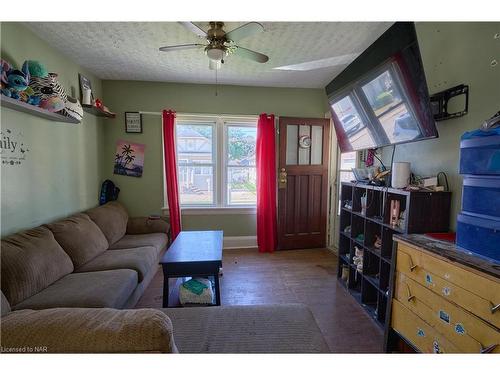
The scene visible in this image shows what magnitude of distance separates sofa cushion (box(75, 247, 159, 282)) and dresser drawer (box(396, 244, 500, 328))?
2.10 metres

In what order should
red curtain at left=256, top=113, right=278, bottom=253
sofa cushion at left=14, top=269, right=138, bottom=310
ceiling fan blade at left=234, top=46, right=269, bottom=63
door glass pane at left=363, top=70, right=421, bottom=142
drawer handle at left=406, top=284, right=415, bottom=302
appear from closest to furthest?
drawer handle at left=406, top=284, right=415, bottom=302
sofa cushion at left=14, top=269, right=138, bottom=310
door glass pane at left=363, top=70, right=421, bottom=142
ceiling fan blade at left=234, top=46, right=269, bottom=63
red curtain at left=256, top=113, right=278, bottom=253

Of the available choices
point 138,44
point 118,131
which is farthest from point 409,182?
point 118,131

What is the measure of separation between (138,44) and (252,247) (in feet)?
9.84

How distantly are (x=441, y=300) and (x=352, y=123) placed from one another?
1.82 metres

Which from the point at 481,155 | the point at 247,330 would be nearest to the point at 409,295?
the point at 481,155

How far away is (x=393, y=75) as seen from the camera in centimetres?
175

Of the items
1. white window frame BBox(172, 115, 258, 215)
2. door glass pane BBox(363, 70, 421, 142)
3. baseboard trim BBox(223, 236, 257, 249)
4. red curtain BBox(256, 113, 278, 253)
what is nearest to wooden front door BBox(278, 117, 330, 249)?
red curtain BBox(256, 113, 278, 253)

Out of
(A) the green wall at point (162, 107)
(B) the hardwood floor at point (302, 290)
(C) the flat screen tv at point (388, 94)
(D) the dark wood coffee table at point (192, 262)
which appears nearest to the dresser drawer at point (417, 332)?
(B) the hardwood floor at point (302, 290)

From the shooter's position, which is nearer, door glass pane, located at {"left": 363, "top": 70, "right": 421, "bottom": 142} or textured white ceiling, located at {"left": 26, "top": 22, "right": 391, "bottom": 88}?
door glass pane, located at {"left": 363, "top": 70, "right": 421, "bottom": 142}

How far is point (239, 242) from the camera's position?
3725 mm

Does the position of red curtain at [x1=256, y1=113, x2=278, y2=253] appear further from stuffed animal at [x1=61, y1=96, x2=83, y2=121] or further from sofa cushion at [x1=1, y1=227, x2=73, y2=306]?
sofa cushion at [x1=1, y1=227, x2=73, y2=306]

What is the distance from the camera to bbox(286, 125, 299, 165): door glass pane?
11.8ft

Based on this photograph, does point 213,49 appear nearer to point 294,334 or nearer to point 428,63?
point 428,63

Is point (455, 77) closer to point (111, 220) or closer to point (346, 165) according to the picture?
point (346, 165)
